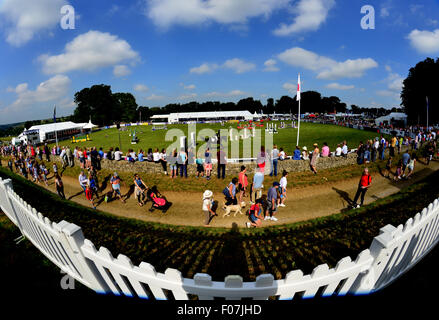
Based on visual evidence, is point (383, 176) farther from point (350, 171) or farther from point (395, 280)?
point (395, 280)

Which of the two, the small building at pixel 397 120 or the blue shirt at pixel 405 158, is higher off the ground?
the small building at pixel 397 120

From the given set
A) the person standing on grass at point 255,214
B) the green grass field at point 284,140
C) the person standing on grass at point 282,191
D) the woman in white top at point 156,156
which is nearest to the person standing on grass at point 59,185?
the woman in white top at point 156,156

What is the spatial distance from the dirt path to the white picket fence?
412 centimetres

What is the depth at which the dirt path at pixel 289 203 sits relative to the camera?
744cm

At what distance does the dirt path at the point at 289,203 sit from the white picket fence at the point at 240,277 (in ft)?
13.5

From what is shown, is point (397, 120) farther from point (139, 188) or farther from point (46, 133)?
point (46, 133)

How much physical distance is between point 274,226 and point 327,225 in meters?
1.70

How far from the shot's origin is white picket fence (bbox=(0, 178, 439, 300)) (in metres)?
2.06

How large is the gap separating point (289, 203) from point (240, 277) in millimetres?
7292

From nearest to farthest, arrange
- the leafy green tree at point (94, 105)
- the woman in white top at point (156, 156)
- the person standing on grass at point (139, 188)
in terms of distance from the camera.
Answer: the person standing on grass at point (139, 188) < the woman in white top at point (156, 156) < the leafy green tree at point (94, 105)

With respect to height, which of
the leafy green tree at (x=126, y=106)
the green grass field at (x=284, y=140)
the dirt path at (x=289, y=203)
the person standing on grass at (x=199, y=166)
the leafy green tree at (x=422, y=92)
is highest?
the leafy green tree at (x=126, y=106)

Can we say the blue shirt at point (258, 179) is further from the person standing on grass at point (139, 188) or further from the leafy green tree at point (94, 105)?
the leafy green tree at point (94, 105)

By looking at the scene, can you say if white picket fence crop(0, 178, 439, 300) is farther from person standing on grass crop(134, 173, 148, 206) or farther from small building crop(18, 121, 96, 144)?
small building crop(18, 121, 96, 144)
